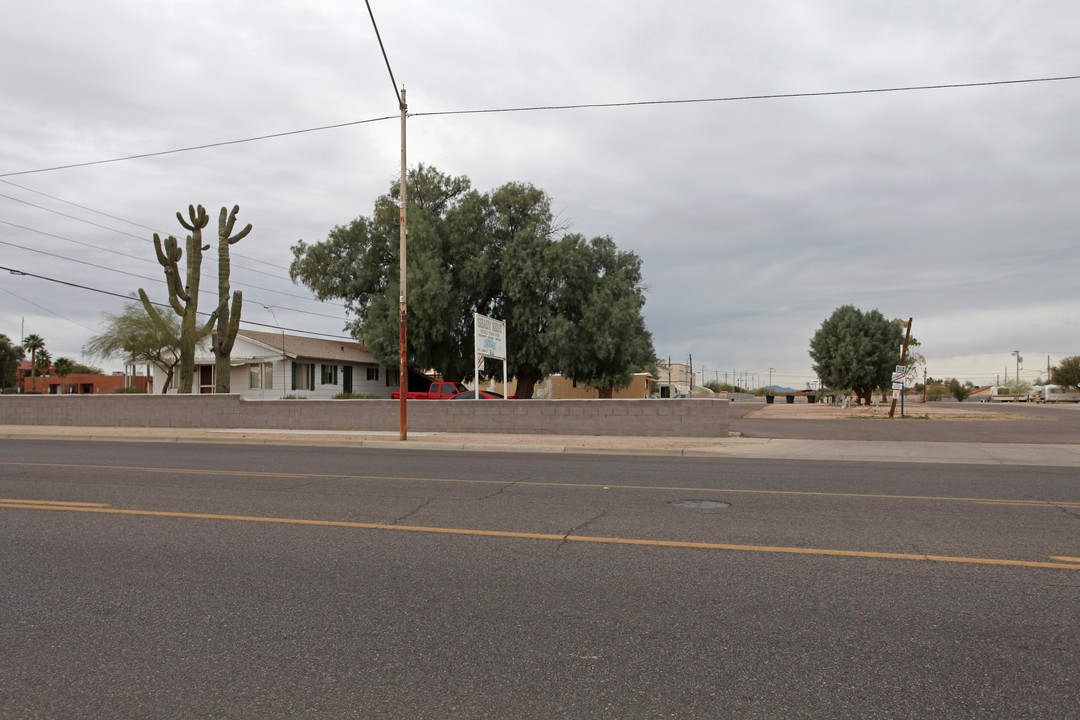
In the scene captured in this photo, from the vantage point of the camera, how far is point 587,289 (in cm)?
3853

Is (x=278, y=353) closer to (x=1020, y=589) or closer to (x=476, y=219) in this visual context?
(x=476, y=219)

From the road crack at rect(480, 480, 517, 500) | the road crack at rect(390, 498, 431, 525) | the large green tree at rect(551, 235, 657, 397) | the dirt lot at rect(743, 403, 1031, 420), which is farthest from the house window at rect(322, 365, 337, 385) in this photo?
the road crack at rect(390, 498, 431, 525)

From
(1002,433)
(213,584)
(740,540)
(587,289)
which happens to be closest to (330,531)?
(213,584)

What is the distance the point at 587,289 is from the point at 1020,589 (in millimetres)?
33755

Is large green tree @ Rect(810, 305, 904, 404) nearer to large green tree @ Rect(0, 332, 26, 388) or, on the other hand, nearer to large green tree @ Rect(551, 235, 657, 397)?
large green tree @ Rect(551, 235, 657, 397)

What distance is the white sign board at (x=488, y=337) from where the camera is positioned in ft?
79.0

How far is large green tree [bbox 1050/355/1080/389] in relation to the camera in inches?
3556

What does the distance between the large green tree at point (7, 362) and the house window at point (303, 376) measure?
55185 millimetres

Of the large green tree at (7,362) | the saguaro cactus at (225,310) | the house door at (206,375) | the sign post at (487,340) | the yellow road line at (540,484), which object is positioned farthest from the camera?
the large green tree at (7,362)

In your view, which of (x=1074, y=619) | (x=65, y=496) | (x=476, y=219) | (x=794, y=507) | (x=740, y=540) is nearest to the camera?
(x=1074, y=619)

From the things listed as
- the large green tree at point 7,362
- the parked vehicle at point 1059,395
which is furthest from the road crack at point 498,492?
the parked vehicle at point 1059,395

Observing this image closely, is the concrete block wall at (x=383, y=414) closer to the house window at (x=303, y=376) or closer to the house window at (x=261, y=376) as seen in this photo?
the house window at (x=261, y=376)

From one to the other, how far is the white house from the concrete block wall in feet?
32.2

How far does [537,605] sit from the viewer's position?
4.92 meters
